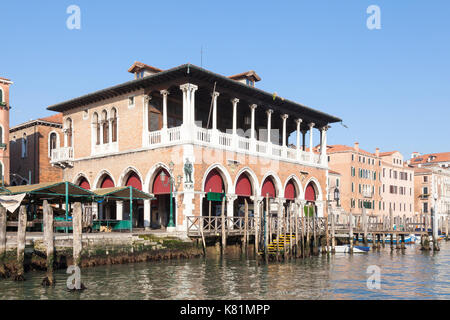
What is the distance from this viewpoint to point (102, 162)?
29.4 m

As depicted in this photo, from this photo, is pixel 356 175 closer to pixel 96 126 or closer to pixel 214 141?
pixel 214 141

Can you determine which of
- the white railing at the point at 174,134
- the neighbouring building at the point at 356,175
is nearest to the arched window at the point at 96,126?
the white railing at the point at 174,134

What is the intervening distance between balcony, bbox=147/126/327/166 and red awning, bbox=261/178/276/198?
4.81 ft

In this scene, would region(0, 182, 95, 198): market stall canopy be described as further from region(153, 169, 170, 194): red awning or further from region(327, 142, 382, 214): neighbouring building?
region(327, 142, 382, 214): neighbouring building

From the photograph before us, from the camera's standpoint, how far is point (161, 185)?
26.5 metres

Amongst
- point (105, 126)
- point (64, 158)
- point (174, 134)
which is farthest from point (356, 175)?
point (174, 134)

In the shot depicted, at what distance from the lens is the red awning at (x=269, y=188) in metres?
30.1

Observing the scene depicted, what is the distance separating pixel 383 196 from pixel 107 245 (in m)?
49.6

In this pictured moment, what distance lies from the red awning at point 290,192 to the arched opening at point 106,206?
10.4 metres

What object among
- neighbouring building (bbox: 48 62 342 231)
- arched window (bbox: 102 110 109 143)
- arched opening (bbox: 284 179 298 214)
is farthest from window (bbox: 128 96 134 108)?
arched opening (bbox: 284 179 298 214)

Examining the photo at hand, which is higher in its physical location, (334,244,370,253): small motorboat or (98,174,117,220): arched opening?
(98,174,117,220): arched opening

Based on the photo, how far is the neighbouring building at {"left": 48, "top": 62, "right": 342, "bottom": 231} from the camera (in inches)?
1000

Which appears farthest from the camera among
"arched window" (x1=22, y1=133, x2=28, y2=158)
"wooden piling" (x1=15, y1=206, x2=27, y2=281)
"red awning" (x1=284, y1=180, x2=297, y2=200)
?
"arched window" (x1=22, y1=133, x2=28, y2=158)
